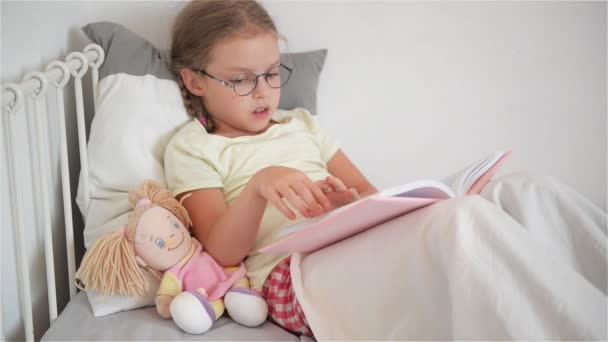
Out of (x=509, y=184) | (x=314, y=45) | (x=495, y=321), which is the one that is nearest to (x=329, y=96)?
(x=314, y=45)

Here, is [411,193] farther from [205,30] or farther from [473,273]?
[205,30]

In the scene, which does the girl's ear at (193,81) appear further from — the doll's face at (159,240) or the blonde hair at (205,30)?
the doll's face at (159,240)

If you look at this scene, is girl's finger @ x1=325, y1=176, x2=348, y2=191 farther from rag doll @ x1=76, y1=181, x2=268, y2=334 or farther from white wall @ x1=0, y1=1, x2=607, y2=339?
white wall @ x1=0, y1=1, x2=607, y2=339

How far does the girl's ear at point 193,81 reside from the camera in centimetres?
112

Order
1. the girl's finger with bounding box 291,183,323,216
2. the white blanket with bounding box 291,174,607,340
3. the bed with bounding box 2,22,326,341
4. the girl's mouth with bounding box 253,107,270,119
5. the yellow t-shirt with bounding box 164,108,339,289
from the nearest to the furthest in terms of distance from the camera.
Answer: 1. the white blanket with bounding box 291,174,607,340
2. the girl's finger with bounding box 291,183,323,216
3. the bed with bounding box 2,22,326,341
4. the yellow t-shirt with bounding box 164,108,339,289
5. the girl's mouth with bounding box 253,107,270,119

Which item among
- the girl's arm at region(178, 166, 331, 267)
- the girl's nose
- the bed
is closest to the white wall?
the bed

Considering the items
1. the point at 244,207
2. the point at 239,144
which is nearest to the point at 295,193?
the point at 244,207

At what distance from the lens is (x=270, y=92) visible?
1070 millimetres

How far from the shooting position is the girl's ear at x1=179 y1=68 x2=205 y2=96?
112 cm

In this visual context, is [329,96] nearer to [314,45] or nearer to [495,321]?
[314,45]

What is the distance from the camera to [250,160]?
1.06 meters

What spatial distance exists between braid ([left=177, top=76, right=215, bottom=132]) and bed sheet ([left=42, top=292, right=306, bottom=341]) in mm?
431

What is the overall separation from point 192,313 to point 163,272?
13 centimetres

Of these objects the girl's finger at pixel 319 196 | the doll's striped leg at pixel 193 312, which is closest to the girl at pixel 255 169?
the girl's finger at pixel 319 196
